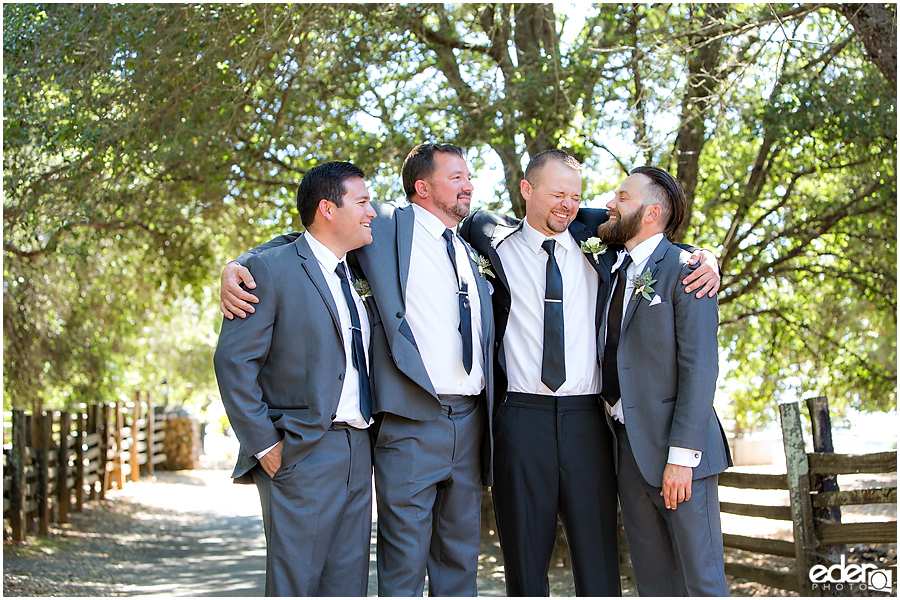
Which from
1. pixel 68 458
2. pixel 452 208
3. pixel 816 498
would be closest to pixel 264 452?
pixel 452 208

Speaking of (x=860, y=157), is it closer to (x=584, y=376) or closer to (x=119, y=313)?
(x=584, y=376)

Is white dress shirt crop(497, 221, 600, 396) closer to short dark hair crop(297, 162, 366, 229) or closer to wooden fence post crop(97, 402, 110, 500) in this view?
short dark hair crop(297, 162, 366, 229)

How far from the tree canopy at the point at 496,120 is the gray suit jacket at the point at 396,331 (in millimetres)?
3322

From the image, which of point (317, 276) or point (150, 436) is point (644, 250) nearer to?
point (317, 276)

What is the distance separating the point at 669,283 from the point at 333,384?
145 centimetres

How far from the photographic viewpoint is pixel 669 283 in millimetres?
3619

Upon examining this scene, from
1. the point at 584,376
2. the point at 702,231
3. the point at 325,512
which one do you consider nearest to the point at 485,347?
the point at 584,376

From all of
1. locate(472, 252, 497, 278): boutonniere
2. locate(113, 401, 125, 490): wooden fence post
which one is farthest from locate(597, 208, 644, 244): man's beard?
locate(113, 401, 125, 490): wooden fence post

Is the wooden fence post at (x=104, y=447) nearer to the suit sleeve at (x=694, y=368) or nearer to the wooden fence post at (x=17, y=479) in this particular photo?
the wooden fence post at (x=17, y=479)

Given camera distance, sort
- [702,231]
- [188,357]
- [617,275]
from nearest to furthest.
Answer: [617,275] < [702,231] < [188,357]

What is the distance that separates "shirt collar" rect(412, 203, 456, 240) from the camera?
12.7 feet

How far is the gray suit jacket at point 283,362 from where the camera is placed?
10.7 ft

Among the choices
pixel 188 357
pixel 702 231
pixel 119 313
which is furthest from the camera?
pixel 188 357

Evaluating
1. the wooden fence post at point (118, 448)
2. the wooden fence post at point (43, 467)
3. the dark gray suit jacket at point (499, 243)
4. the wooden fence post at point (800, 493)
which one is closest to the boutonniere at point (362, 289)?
the dark gray suit jacket at point (499, 243)
